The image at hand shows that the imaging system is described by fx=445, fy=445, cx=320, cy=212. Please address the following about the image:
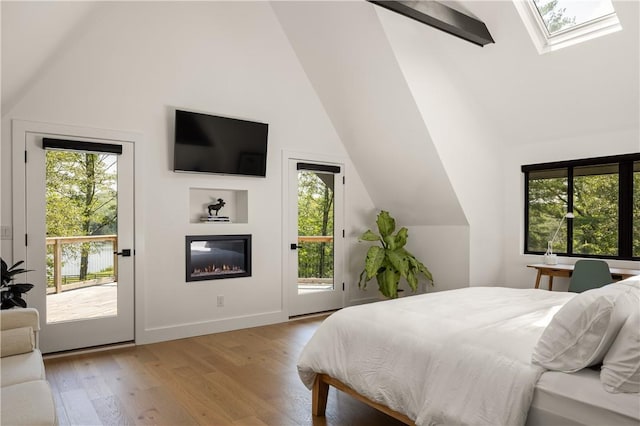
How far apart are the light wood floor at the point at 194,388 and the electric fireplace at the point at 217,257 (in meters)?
0.74

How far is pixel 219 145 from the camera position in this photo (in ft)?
15.6

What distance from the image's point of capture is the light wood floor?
268 cm

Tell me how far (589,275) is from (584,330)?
122 inches

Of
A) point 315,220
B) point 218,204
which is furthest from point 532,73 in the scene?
point 218,204

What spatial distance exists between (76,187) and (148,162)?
68 centimetres

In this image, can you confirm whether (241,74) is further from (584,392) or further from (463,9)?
(584,392)

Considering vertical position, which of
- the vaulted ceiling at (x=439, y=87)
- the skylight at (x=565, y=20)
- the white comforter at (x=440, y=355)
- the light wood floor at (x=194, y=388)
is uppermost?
the skylight at (x=565, y=20)

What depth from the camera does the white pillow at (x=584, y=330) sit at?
5.38 feet

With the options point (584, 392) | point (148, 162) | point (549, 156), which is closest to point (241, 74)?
point (148, 162)

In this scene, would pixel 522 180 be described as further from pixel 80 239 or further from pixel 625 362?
pixel 80 239

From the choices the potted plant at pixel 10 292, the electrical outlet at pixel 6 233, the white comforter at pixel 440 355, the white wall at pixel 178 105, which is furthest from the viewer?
the white wall at pixel 178 105

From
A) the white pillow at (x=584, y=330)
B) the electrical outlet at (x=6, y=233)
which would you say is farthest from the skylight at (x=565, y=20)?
the electrical outlet at (x=6, y=233)

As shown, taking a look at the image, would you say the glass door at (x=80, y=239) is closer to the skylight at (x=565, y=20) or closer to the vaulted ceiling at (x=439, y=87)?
the vaulted ceiling at (x=439, y=87)

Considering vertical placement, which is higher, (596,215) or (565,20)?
(565,20)
